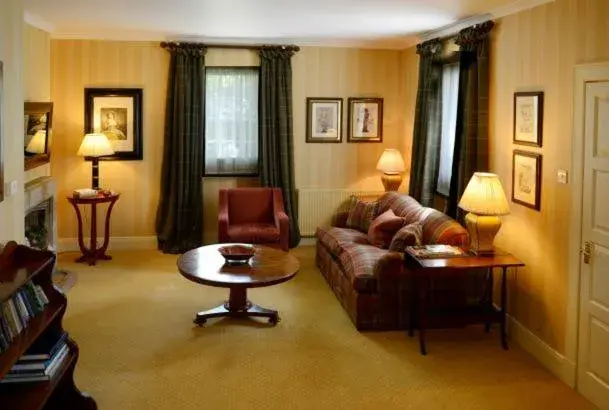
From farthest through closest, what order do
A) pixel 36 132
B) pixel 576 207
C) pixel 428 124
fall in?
pixel 428 124 < pixel 36 132 < pixel 576 207

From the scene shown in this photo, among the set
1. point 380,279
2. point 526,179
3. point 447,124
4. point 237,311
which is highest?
point 447,124

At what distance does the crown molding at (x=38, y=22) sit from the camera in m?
6.20

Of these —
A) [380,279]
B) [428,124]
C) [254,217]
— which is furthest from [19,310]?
[428,124]

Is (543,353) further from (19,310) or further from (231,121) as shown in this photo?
(231,121)

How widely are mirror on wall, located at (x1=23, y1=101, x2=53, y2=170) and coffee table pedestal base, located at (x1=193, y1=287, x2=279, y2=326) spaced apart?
236 cm

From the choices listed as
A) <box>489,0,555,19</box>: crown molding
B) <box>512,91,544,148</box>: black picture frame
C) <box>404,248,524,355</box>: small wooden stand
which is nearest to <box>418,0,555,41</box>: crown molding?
<box>489,0,555,19</box>: crown molding

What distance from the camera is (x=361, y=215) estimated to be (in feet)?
22.3

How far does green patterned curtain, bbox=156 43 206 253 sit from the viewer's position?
7531 millimetres

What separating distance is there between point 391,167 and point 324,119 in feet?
3.77

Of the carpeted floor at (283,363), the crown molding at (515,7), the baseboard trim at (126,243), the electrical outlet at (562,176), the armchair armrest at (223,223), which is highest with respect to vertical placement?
the crown molding at (515,7)

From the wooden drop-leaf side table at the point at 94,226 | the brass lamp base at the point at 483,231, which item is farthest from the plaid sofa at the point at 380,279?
the wooden drop-leaf side table at the point at 94,226

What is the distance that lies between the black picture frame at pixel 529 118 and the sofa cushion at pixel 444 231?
840mm

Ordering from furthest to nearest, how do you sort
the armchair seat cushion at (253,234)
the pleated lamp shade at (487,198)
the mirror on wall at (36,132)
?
the armchair seat cushion at (253,234), the mirror on wall at (36,132), the pleated lamp shade at (487,198)

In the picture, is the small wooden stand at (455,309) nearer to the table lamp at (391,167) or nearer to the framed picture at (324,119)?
the table lamp at (391,167)
